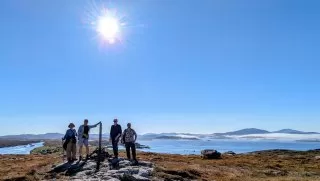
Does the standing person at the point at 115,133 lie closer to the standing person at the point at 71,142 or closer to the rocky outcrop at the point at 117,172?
the rocky outcrop at the point at 117,172

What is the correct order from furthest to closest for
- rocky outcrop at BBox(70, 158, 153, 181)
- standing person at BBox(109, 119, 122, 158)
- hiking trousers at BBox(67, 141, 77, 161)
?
standing person at BBox(109, 119, 122, 158) < hiking trousers at BBox(67, 141, 77, 161) < rocky outcrop at BBox(70, 158, 153, 181)

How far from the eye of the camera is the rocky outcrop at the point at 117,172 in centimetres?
2489

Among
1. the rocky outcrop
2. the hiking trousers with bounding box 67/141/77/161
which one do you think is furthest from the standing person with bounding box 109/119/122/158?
the hiking trousers with bounding box 67/141/77/161

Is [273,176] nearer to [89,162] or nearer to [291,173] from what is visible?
[291,173]

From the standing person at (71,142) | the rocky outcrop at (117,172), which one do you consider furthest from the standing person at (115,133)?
the standing person at (71,142)

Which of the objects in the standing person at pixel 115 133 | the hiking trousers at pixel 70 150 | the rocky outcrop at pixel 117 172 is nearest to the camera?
the rocky outcrop at pixel 117 172

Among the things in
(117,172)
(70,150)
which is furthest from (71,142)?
(117,172)

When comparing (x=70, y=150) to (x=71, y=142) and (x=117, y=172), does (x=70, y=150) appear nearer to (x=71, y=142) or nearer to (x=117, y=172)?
(x=71, y=142)

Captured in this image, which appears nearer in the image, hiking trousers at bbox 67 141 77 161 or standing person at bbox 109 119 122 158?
hiking trousers at bbox 67 141 77 161

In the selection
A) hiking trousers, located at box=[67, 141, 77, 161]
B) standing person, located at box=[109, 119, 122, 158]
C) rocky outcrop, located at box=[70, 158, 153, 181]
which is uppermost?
standing person, located at box=[109, 119, 122, 158]

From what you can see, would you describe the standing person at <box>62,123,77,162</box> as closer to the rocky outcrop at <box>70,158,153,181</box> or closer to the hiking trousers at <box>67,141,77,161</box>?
the hiking trousers at <box>67,141,77,161</box>

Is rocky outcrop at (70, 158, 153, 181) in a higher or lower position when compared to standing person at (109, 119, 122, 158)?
lower

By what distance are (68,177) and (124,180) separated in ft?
11.8

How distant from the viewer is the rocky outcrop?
2489 cm
